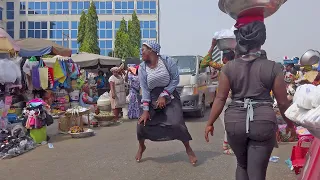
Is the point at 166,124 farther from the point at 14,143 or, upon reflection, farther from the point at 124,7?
the point at 124,7

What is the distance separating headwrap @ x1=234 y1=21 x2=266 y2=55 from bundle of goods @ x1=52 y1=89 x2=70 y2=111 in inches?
406

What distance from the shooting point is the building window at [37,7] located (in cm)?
5831

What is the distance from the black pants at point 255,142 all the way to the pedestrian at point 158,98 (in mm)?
2202

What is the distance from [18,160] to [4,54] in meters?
3.35

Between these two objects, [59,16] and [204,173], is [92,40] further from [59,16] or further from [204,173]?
[204,173]

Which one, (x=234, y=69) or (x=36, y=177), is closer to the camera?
(x=234, y=69)

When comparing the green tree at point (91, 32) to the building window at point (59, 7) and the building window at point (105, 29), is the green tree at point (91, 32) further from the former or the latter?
the building window at point (59, 7)

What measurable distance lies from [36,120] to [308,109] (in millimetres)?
6145

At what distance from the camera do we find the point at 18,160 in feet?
21.2

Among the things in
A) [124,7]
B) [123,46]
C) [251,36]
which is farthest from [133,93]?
[124,7]

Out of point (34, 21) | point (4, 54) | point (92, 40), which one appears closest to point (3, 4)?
point (34, 21)

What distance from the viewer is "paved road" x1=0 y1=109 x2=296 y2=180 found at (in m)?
5.23

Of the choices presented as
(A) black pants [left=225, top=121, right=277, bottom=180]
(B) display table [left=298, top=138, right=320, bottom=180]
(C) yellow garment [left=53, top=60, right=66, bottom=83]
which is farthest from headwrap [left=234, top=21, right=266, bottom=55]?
(C) yellow garment [left=53, top=60, right=66, bottom=83]

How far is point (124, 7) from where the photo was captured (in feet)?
194
